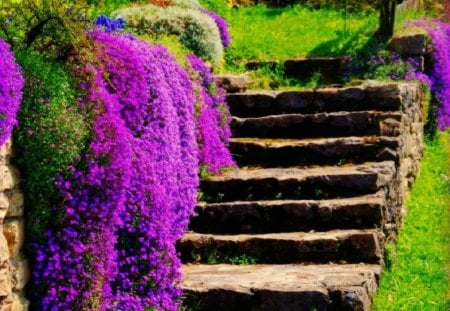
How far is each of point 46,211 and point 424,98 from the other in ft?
24.2

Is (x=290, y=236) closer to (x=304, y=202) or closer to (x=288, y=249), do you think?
(x=288, y=249)

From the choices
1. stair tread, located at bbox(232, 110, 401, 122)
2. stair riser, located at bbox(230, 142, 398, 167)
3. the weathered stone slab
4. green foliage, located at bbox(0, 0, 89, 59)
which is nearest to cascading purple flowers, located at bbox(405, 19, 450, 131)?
stair tread, located at bbox(232, 110, 401, 122)

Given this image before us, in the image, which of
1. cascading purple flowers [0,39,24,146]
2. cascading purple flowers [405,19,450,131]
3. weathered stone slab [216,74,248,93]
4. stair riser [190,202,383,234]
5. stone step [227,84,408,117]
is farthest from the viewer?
cascading purple flowers [405,19,450,131]

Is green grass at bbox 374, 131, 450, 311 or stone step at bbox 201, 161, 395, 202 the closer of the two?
green grass at bbox 374, 131, 450, 311

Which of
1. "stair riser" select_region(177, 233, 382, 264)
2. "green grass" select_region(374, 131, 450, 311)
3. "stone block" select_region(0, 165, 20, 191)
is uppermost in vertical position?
"stone block" select_region(0, 165, 20, 191)

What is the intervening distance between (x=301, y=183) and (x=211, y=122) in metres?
1.20

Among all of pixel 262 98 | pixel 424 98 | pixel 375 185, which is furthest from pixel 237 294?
pixel 424 98

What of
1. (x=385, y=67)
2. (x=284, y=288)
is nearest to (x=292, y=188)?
(x=284, y=288)

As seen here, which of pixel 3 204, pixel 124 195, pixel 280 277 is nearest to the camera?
pixel 3 204

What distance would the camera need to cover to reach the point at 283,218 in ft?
25.4

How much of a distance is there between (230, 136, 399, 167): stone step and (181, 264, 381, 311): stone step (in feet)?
6.41

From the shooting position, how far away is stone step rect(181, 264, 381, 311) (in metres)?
6.23

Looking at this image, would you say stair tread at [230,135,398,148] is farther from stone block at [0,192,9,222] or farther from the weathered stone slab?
stone block at [0,192,9,222]

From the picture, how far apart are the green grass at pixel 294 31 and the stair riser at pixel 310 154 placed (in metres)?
3.75
